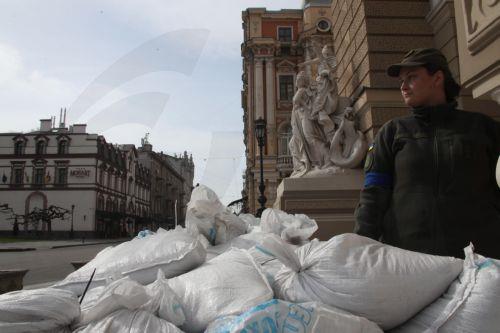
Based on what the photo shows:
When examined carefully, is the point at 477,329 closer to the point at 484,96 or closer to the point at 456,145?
the point at 456,145

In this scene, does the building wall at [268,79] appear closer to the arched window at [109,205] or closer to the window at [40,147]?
the arched window at [109,205]

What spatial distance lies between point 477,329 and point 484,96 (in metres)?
2.73

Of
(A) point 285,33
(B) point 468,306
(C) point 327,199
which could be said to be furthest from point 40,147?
(B) point 468,306

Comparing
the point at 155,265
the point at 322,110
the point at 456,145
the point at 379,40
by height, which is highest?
the point at 379,40

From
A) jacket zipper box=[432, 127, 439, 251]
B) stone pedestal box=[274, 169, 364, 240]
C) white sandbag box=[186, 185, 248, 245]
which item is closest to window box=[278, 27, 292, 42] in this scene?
stone pedestal box=[274, 169, 364, 240]

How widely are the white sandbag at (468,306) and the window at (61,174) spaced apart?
44799mm

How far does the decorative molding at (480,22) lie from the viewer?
122 inches

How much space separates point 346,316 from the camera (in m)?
1.33

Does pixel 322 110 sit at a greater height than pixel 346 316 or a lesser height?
greater

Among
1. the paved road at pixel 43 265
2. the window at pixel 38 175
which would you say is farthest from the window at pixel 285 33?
the window at pixel 38 175

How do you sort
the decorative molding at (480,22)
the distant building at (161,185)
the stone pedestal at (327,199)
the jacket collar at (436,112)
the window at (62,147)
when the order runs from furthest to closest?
the distant building at (161,185) → the window at (62,147) → the stone pedestal at (327,199) → the decorative molding at (480,22) → the jacket collar at (436,112)

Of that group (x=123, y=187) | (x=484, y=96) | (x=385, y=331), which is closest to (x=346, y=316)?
(x=385, y=331)

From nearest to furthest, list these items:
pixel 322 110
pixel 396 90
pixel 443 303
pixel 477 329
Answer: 1. pixel 477 329
2. pixel 443 303
3. pixel 396 90
4. pixel 322 110

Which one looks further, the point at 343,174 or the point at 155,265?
the point at 343,174
